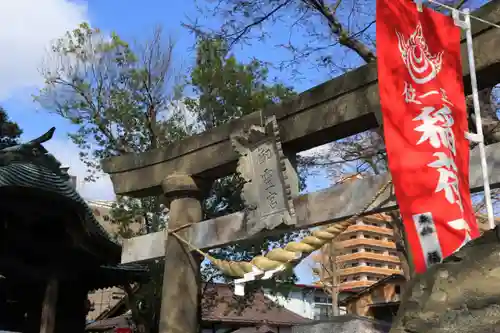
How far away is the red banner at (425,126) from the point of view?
3570mm

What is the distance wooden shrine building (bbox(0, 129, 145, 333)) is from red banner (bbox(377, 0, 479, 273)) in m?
6.94

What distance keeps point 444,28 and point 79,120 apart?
13.3 metres

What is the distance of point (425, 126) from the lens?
3.87 meters

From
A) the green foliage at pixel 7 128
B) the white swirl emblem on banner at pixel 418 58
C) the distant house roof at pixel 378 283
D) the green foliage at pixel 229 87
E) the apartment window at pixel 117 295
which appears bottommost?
the white swirl emblem on banner at pixel 418 58

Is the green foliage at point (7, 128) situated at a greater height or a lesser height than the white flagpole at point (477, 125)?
greater

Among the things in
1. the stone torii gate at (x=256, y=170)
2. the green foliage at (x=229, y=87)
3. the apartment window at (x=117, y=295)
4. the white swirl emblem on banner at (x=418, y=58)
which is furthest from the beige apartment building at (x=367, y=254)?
the white swirl emblem on banner at (x=418, y=58)

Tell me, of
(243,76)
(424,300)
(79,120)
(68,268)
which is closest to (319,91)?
(424,300)

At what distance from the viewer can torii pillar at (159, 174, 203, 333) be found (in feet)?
20.8

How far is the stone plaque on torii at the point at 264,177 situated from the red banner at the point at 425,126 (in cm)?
187

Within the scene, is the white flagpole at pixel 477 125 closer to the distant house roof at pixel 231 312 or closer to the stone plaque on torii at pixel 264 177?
the stone plaque on torii at pixel 264 177

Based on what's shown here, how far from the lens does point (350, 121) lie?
5387mm

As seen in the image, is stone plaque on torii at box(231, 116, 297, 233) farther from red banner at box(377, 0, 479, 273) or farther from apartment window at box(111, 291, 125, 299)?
apartment window at box(111, 291, 125, 299)

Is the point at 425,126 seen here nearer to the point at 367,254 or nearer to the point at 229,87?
the point at 229,87

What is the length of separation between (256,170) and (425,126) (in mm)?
2425
